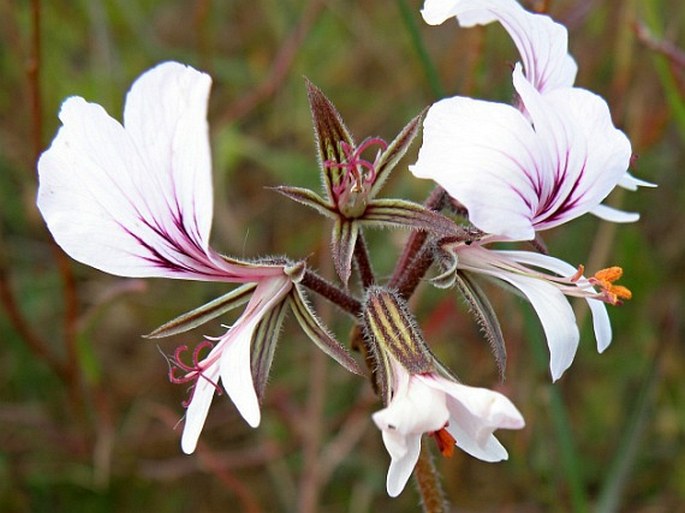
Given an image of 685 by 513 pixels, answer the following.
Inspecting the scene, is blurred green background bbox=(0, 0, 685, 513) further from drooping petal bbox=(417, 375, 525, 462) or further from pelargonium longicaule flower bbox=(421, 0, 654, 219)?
drooping petal bbox=(417, 375, 525, 462)

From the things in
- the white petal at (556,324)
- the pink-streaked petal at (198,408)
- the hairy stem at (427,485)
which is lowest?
the hairy stem at (427,485)

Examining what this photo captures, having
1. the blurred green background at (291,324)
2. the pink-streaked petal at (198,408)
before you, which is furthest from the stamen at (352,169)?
the blurred green background at (291,324)

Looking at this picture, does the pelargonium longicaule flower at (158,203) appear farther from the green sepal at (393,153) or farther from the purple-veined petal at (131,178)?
the green sepal at (393,153)

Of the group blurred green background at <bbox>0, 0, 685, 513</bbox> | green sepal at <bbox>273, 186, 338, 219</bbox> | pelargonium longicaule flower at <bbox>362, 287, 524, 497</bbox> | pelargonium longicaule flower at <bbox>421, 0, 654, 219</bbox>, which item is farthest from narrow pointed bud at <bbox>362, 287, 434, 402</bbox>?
blurred green background at <bbox>0, 0, 685, 513</bbox>

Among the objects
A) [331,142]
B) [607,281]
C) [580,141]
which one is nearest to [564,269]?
[607,281]

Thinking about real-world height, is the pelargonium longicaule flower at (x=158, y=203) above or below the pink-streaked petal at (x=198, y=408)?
above

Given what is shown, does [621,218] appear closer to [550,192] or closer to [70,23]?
[550,192]

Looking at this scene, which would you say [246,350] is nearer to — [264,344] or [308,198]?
[264,344]

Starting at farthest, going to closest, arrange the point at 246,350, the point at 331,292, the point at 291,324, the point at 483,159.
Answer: the point at 291,324, the point at 331,292, the point at 246,350, the point at 483,159
